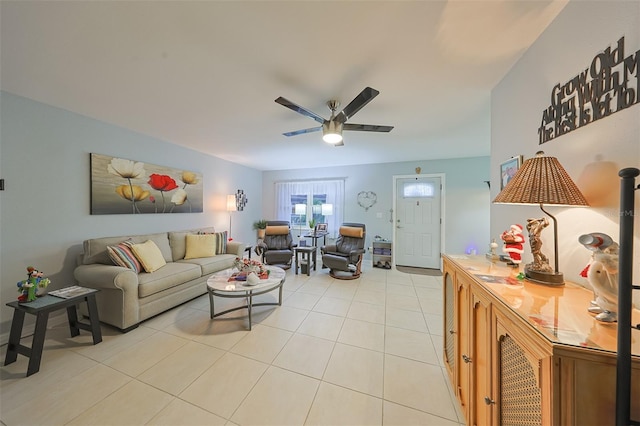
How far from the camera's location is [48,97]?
2.17 metres

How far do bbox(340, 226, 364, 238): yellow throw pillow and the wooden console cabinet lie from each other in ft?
9.37

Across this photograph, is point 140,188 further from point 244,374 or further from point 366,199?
point 366,199

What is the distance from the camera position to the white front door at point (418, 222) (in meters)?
4.70

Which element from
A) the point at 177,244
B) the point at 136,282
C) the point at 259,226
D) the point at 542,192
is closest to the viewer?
the point at 542,192

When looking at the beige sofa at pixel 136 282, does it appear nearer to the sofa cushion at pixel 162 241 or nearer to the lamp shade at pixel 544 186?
the sofa cushion at pixel 162 241

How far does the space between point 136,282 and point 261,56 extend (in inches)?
97.1

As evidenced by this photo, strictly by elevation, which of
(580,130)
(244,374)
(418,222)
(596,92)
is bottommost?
(244,374)

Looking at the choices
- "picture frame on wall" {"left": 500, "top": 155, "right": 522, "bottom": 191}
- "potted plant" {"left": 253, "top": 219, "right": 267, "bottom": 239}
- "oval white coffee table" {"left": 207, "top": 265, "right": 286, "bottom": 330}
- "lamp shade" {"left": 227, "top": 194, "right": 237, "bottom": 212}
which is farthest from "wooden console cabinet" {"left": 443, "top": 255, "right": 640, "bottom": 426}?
"potted plant" {"left": 253, "top": 219, "right": 267, "bottom": 239}

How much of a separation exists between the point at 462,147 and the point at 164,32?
13.8 feet

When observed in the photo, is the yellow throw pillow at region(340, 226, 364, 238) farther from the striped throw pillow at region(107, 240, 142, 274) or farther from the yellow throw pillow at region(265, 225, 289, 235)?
the striped throw pillow at region(107, 240, 142, 274)

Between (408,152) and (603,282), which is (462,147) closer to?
(408,152)

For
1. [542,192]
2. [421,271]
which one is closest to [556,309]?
[542,192]

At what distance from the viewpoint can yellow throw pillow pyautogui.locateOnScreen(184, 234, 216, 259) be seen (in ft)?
11.3

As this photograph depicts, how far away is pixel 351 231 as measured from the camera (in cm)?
437
